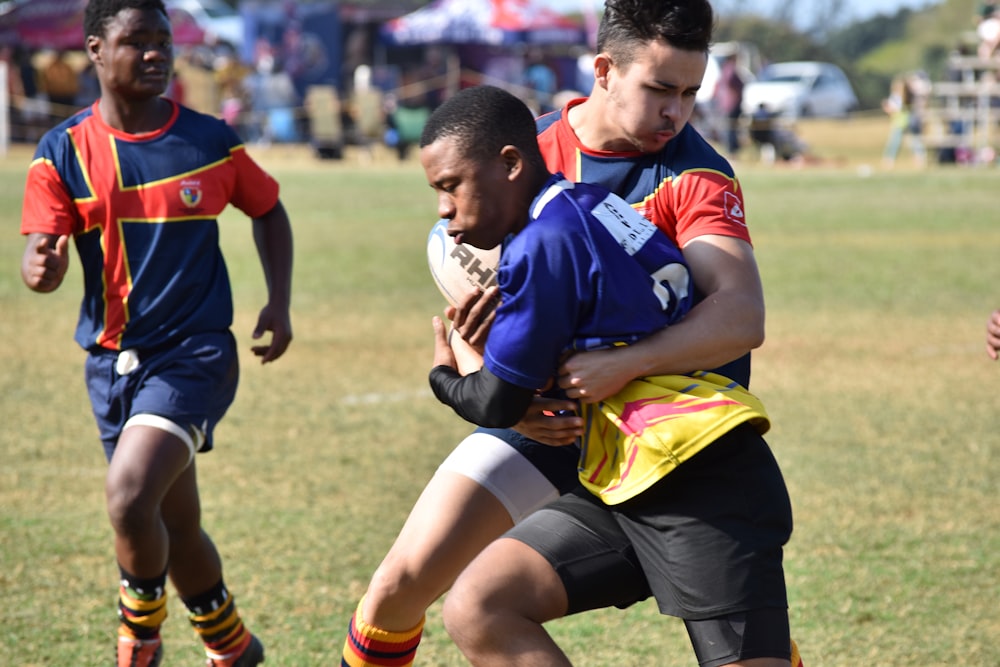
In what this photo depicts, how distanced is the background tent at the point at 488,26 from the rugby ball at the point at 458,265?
3710 centimetres

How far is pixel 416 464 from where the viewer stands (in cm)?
673

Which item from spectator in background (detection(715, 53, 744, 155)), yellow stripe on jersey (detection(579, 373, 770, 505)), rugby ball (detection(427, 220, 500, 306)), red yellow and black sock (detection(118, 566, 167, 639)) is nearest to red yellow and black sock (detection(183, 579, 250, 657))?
red yellow and black sock (detection(118, 566, 167, 639))

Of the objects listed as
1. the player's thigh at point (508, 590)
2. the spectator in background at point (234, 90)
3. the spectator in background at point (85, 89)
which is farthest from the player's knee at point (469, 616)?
the spectator in background at point (85, 89)

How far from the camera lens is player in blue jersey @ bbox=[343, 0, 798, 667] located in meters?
2.87

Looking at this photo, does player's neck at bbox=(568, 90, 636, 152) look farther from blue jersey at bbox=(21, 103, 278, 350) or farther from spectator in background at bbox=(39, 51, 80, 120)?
spectator in background at bbox=(39, 51, 80, 120)

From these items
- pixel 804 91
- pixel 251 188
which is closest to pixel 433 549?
pixel 251 188

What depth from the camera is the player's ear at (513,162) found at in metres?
2.81

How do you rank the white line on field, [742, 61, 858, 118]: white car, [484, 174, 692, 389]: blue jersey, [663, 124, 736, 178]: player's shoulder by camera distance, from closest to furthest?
[484, 174, 692, 389]: blue jersey, [663, 124, 736, 178]: player's shoulder, the white line on field, [742, 61, 858, 118]: white car

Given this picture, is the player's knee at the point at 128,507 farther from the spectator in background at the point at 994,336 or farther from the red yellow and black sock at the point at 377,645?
the spectator in background at the point at 994,336

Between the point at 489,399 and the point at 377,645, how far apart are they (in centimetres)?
85

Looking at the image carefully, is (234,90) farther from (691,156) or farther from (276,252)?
(691,156)

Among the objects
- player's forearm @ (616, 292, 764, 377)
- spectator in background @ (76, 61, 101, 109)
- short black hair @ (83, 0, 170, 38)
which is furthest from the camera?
spectator in background @ (76, 61, 101, 109)

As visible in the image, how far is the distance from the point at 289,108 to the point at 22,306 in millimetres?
23743

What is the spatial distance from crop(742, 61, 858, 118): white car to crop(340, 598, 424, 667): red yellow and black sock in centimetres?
3523
